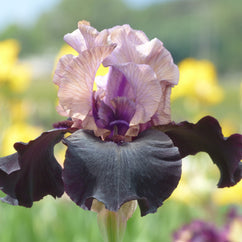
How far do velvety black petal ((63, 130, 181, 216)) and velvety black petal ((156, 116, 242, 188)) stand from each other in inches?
3.2

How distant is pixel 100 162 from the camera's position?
53 cm

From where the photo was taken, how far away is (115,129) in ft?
2.12

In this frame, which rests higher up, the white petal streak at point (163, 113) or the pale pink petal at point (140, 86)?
the pale pink petal at point (140, 86)

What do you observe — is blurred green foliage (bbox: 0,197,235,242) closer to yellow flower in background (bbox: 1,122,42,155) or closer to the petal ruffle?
yellow flower in background (bbox: 1,122,42,155)

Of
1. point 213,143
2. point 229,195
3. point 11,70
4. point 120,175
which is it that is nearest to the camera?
point 120,175

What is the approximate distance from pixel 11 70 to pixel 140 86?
1.63 meters

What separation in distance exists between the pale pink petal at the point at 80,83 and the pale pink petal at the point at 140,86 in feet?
0.11

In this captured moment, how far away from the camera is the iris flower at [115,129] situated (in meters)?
0.54

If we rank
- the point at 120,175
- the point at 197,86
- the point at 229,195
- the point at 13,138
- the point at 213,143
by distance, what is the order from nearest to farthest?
the point at 120,175 → the point at 213,143 → the point at 229,195 → the point at 13,138 → the point at 197,86

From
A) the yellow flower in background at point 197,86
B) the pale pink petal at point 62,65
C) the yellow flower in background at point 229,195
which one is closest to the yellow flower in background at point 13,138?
the yellow flower in background at point 229,195

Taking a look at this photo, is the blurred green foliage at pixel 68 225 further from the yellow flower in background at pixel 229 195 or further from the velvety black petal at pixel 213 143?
the velvety black petal at pixel 213 143

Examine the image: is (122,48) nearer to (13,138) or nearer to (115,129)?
(115,129)

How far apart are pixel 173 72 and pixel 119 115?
99 millimetres

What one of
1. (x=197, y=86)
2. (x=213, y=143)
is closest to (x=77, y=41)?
(x=213, y=143)
